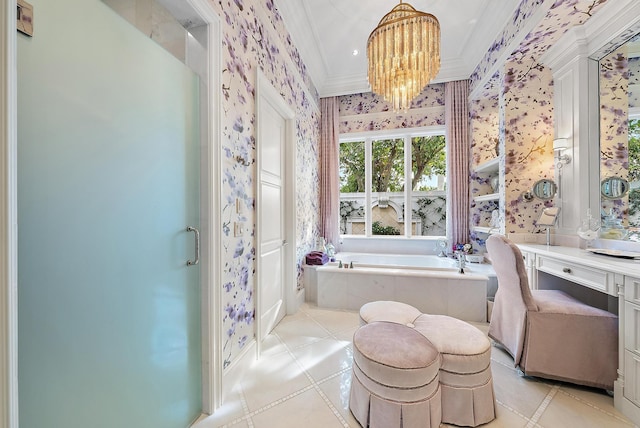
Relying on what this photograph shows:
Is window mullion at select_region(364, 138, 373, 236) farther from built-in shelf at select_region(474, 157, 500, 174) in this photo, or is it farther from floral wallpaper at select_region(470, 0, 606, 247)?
floral wallpaper at select_region(470, 0, 606, 247)

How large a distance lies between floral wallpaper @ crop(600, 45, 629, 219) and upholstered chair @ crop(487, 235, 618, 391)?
883 mm

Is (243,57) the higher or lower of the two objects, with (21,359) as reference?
higher

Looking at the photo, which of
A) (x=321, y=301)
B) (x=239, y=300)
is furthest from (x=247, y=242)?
(x=321, y=301)

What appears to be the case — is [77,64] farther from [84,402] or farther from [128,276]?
[84,402]

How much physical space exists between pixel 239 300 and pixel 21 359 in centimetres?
103

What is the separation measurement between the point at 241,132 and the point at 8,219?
1.24m

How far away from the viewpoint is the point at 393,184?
153 inches

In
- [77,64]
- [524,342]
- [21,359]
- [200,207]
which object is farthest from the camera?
[524,342]

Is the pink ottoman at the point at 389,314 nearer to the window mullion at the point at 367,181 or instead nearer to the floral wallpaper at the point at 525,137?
the floral wallpaper at the point at 525,137

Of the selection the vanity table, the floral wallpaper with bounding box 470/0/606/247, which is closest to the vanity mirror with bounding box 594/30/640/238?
the floral wallpaper with bounding box 470/0/606/247

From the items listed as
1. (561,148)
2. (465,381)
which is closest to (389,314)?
(465,381)

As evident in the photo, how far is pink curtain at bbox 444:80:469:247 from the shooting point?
3.29 m

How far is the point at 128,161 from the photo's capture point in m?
1.00

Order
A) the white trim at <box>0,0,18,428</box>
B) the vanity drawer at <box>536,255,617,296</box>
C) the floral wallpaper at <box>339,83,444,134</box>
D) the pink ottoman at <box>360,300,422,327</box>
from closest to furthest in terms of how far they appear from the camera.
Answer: the white trim at <box>0,0,18,428</box>
the vanity drawer at <box>536,255,617,296</box>
the pink ottoman at <box>360,300,422,327</box>
the floral wallpaper at <box>339,83,444,134</box>
